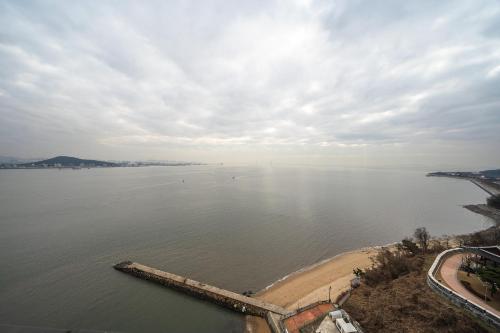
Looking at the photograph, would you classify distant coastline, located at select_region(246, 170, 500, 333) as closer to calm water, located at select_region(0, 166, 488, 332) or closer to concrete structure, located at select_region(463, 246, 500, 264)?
calm water, located at select_region(0, 166, 488, 332)

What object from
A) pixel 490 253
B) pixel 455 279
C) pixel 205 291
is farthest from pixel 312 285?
pixel 490 253

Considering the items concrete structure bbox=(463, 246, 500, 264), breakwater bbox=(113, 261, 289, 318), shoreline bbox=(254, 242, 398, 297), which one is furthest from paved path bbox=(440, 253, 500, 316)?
shoreline bbox=(254, 242, 398, 297)

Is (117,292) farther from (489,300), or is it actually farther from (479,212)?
(479,212)

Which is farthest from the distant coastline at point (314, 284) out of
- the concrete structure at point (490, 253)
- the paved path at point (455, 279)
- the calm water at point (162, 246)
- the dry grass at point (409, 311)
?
the concrete structure at point (490, 253)

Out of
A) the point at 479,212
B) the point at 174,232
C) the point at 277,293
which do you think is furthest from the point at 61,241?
the point at 479,212

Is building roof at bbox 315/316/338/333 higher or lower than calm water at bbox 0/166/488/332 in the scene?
higher

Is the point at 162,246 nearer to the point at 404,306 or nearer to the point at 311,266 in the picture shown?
the point at 311,266
